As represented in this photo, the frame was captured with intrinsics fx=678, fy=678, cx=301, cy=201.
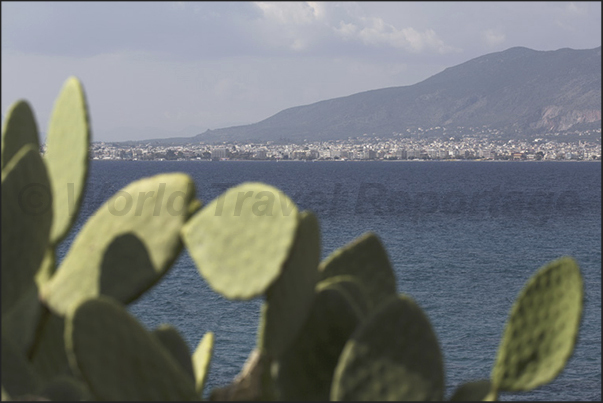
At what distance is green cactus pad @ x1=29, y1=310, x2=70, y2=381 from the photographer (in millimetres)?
1604

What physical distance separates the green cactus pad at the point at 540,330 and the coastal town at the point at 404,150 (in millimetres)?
146303

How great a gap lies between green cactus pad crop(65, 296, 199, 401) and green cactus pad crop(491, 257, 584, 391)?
70cm

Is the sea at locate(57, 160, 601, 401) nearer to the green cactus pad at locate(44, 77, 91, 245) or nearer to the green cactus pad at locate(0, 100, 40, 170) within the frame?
the green cactus pad at locate(44, 77, 91, 245)

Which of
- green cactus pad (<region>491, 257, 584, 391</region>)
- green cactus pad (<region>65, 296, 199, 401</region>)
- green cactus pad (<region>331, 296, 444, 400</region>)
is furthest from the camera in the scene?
green cactus pad (<region>491, 257, 584, 391</region>)

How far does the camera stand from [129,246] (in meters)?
1.46

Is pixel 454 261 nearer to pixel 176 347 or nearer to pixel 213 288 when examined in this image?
pixel 176 347

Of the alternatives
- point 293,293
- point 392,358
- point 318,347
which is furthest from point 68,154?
point 392,358

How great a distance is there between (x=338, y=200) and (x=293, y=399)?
59876 mm

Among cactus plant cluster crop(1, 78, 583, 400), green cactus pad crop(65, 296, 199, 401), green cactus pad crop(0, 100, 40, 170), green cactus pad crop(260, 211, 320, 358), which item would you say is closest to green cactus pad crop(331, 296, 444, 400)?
cactus plant cluster crop(1, 78, 583, 400)

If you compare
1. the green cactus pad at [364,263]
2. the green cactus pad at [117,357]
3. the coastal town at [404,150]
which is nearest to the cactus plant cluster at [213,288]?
the green cactus pad at [117,357]

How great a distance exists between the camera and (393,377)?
1.36 metres

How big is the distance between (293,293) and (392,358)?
246mm

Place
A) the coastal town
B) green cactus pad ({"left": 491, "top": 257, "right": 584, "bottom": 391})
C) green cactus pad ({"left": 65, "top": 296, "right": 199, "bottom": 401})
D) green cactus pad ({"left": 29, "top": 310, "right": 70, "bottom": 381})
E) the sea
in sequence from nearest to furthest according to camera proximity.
Answer: green cactus pad ({"left": 65, "top": 296, "right": 199, "bottom": 401})
green cactus pad ({"left": 491, "top": 257, "right": 584, "bottom": 391})
green cactus pad ({"left": 29, "top": 310, "right": 70, "bottom": 381})
the sea
the coastal town

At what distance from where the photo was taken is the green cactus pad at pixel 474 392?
1.49 meters
